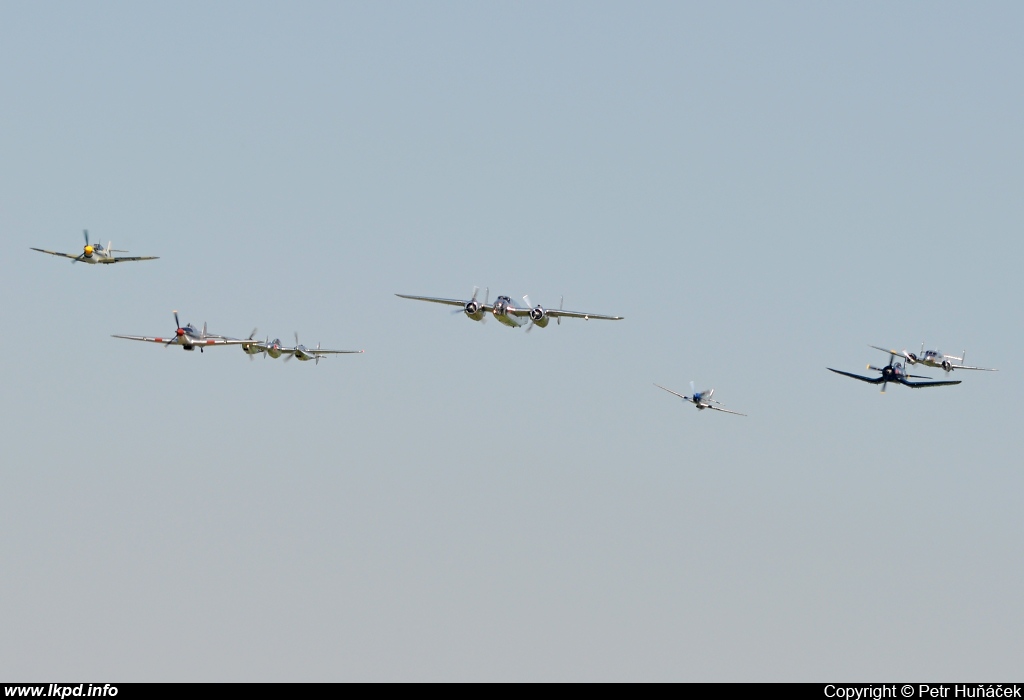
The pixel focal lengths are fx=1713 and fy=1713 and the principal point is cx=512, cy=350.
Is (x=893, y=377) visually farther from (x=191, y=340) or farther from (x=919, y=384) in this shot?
(x=191, y=340)

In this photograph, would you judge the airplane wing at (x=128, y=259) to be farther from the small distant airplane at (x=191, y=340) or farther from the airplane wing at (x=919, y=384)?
the airplane wing at (x=919, y=384)

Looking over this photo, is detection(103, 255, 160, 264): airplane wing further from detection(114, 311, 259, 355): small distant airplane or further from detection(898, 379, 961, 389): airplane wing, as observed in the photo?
detection(898, 379, 961, 389): airplane wing

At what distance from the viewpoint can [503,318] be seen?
168m

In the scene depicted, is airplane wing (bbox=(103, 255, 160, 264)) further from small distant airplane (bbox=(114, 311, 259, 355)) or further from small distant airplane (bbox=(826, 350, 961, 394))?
small distant airplane (bbox=(826, 350, 961, 394))

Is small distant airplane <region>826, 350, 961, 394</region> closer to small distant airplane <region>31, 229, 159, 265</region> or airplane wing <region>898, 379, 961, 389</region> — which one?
airplane wing <region>898, 379, 961, 389</region>

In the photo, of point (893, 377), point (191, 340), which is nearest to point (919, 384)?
point (893, 377)

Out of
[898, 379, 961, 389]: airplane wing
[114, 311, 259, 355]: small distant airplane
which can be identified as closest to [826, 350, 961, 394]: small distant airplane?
[898, 379, 961, 389]: airplane wing

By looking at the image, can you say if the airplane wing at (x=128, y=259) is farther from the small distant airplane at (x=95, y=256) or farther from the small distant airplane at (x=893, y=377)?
the small distant airplane at (x=893, y=377)

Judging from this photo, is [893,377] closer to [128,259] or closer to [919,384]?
[919,384]

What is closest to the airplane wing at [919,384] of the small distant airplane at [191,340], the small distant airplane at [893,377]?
the small distant airplane at [893,377]

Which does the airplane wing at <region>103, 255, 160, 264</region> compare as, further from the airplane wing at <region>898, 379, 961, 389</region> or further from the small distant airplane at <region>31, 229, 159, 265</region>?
the airplane wing at <region>898, 379, 961, 389</region>

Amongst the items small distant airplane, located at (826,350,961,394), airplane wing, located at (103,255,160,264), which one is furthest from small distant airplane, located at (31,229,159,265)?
small distant airplane, located at (826,350,961,394)

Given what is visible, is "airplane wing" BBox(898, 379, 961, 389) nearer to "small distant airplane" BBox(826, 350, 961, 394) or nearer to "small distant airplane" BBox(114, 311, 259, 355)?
"small distant airplane" BBox(826, 350, 961, 394)
